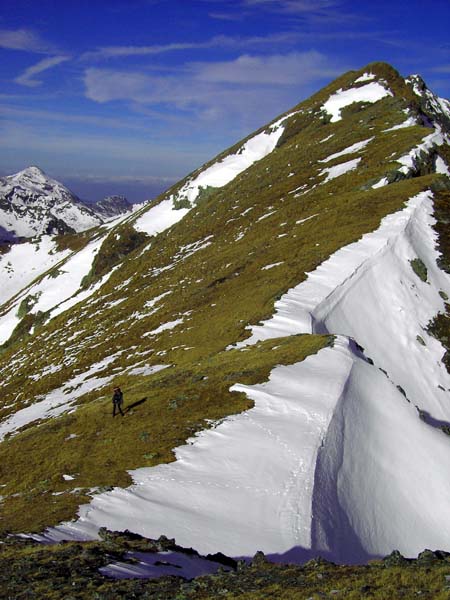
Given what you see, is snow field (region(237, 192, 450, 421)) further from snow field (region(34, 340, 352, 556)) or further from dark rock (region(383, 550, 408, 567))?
dark rock (region(383, 550, 408, 567))

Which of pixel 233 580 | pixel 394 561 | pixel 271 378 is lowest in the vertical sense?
pixel 394 561

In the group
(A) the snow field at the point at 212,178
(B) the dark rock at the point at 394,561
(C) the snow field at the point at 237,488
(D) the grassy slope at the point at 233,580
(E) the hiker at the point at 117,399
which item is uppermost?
(A) the snow field at the point at 212,178

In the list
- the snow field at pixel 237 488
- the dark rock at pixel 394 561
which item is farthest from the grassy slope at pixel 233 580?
the snow field at pixel 237 488

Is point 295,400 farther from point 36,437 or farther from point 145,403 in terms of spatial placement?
point 36,437

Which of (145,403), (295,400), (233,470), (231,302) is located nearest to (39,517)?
(233,470)

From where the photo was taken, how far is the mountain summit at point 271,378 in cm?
1484

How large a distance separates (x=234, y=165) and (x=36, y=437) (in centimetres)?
7869

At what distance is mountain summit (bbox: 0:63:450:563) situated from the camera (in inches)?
584

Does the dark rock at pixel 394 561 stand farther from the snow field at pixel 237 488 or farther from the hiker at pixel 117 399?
the hiker at pixel 117 399

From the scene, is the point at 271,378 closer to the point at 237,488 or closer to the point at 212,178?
the point at 237,488

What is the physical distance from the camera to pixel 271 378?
864 inches

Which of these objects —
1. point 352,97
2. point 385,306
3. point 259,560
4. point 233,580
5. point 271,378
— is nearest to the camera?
point 233,580

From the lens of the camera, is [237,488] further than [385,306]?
No

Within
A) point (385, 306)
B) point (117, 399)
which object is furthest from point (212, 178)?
point (117, 399)
